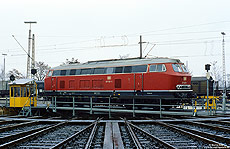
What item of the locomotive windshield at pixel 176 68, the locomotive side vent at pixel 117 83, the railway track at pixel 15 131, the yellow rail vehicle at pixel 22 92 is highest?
the locomotive windshield at pixel 176 68

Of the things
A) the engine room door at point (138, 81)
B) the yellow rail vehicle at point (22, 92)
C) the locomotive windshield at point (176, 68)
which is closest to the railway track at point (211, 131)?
the locomotive windshield at point (176, 68)

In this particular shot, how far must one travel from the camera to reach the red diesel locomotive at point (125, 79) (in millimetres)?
16406

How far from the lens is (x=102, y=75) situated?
19.2m

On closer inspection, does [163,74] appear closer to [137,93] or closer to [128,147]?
[137,93]

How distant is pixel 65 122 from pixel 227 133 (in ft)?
26.8

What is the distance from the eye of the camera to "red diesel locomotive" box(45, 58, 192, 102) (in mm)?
16406

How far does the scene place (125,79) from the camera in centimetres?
1806

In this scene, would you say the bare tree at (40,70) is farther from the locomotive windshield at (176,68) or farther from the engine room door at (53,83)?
the locomotive windshield at (176,68)

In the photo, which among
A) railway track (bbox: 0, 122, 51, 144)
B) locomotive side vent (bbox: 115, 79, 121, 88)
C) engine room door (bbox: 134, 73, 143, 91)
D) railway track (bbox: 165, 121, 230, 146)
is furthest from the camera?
locomotive side vent (bbox: 115, 79, 121, 88)

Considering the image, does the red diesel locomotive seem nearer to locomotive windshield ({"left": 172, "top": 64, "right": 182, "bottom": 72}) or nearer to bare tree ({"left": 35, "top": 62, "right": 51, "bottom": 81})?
locomotive windshield ({"left": 172, "top": 64, "right": 182, "bottom": 72})

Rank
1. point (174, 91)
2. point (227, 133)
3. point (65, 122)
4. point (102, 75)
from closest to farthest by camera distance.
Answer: point (227, 133) → point (65, 122) → point (174, 91) → point (102, 75)

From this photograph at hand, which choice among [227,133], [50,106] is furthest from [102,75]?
[227,133]

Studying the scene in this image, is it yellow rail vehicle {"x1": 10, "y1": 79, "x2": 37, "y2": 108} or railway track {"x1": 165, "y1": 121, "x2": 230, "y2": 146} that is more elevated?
yellow rail vehicle {"x1": 10, "y1": 79, "x2": 37, "y2": 108}

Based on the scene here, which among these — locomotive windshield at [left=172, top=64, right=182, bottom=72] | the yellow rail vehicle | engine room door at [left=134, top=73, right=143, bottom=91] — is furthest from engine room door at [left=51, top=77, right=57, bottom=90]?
locomotive windshield at [left=172, top=64, right=182, bottom=72]
